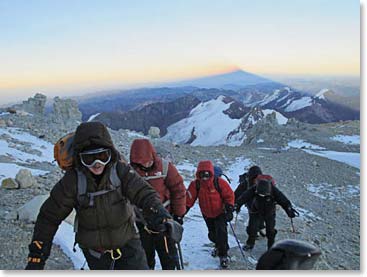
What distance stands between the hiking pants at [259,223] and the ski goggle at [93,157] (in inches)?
69.6

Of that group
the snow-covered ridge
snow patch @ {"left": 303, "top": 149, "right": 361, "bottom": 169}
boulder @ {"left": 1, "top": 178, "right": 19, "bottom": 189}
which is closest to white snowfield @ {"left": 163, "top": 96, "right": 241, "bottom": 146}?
the snow-covered ridge

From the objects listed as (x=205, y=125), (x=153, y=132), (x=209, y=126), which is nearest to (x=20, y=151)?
(x=153, y=132)

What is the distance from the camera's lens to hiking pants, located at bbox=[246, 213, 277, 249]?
308cm

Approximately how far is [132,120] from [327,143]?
14.4ft

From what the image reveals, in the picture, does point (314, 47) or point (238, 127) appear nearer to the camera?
point (314, 47)

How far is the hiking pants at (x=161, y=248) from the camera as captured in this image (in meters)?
2.23

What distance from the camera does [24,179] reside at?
3719mm

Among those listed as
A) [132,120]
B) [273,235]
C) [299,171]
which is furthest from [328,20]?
[299,171]

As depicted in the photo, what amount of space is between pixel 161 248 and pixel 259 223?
1165mm

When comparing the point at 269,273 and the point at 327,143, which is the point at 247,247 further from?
the point at 327,143

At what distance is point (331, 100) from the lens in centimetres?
341

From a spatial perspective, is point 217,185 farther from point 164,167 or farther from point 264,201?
point 164,167

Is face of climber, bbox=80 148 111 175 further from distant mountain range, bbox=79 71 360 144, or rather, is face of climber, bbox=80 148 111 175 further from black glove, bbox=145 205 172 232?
distant mountain range, bbox=79 71 360 144

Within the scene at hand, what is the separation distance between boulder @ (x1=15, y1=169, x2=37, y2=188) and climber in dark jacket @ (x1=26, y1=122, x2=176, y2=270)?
2.25 m
